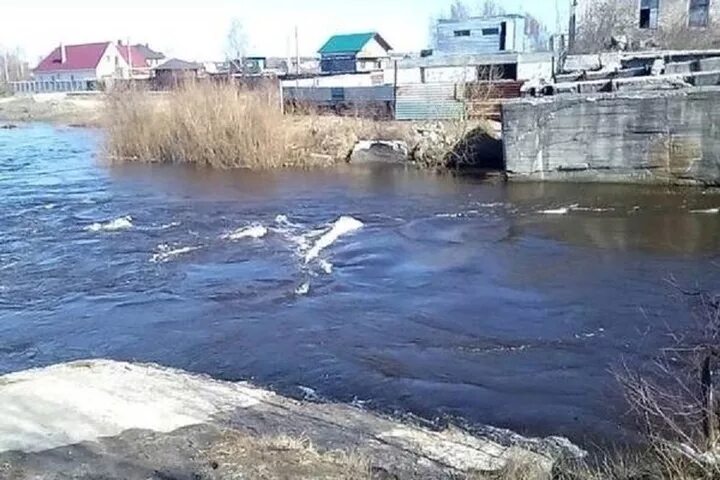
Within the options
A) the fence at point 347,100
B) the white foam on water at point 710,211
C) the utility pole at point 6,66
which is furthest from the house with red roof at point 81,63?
the white foam on water at point 710,211

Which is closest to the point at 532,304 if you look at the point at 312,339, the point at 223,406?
the point at 312,339

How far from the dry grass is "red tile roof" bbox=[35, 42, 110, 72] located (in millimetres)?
98402

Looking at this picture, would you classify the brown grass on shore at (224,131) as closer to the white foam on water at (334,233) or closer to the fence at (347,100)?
the fence at (347,100)

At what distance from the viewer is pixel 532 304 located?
520 inches

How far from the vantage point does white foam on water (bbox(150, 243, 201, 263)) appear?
16.5 meters

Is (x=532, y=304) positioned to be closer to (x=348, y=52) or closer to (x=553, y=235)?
(x=553, y=235)

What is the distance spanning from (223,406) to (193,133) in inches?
946

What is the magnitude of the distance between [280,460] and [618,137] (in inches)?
791

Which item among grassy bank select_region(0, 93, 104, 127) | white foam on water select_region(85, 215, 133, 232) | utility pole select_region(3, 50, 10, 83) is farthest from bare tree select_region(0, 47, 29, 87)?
white foam on water select_region(85, 215, 133, 232)

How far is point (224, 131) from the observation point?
30.5 m

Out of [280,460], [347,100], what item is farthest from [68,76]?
[280,460]

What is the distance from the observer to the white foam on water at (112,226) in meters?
19.4

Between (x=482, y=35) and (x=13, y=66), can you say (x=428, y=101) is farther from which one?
(x=13, y=66)

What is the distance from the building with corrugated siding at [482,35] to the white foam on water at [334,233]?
36123 millimetres
